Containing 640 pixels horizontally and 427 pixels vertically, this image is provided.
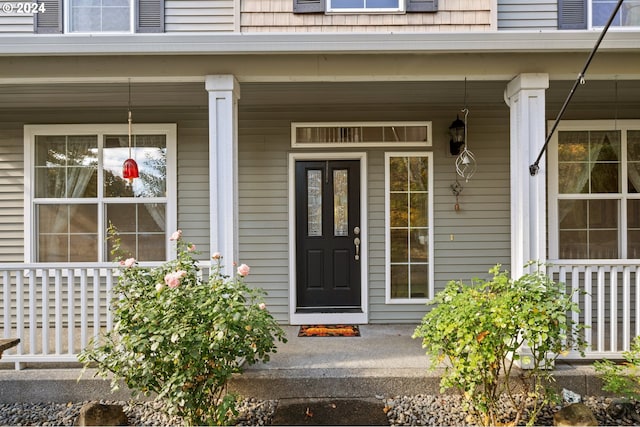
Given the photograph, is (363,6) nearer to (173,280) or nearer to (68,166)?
(173,280)

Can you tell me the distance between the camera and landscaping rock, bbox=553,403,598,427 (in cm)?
259

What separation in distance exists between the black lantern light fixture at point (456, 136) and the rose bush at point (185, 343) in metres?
2.76

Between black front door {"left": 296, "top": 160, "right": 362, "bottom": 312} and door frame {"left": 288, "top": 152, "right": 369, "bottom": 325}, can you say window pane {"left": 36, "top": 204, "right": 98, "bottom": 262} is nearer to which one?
door frame {"left": 288, "top": 152, "right": 369, "bottom": 325}

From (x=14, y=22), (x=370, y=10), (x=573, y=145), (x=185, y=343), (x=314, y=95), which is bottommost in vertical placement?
(x=185, y=343)

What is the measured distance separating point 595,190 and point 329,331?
10.4 feet

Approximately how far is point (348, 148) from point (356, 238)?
3.17ft

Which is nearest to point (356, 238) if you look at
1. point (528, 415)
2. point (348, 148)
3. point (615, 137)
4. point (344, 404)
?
point (348, 148)

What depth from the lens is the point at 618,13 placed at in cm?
407

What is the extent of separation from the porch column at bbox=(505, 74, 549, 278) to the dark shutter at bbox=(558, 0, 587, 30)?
1.28 m

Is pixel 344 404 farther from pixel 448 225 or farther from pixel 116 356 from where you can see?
pixel 448 225

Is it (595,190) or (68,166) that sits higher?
(68,166)

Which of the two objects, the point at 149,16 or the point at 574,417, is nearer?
the point at 574,417

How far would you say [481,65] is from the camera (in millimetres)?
3217

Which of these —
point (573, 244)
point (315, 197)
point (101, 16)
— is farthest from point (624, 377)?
point (101, 16)
